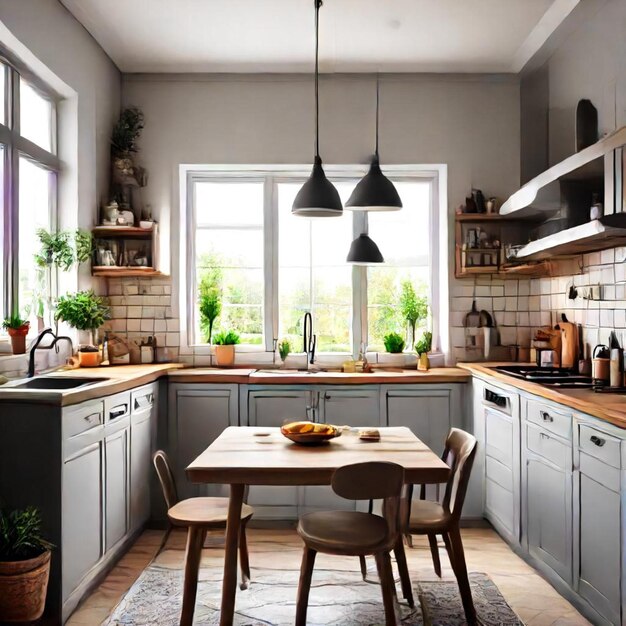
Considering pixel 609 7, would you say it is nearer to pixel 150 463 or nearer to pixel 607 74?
pixel 607 74

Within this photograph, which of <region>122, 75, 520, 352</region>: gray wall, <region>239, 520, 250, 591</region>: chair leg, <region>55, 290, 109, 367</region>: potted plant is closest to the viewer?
<region>239, 520, 250, 591</region>: chair leg

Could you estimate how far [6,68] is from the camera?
3.76m

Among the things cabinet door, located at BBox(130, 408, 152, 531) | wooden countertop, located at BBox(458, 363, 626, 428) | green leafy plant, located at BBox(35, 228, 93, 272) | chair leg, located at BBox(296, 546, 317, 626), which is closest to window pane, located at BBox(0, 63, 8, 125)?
green leafy plant, located at BBox(35, 228, 93, 272)

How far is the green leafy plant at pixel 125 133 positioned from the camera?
501 cm

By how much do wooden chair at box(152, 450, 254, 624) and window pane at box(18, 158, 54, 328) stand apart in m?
1.56

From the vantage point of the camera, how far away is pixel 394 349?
5160mm

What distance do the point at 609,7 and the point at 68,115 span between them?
11.3 feet

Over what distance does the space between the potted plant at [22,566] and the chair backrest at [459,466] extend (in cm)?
180

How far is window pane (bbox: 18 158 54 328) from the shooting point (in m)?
3.97

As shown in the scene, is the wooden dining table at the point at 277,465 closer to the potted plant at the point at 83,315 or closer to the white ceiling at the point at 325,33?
the potted plant at the point at 83,315

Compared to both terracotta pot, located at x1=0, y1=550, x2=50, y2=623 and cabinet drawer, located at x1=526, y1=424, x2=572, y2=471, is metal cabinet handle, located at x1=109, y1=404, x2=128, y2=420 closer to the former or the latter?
terracotta pot, located at x1=0, y1=550, x2=50, y2=623

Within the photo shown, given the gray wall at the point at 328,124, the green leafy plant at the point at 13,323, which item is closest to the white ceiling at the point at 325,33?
the gray wall at the point at 328,124

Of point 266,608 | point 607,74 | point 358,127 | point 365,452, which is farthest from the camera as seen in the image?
point 358,127

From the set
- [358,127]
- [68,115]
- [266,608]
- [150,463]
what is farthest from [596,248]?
[68,115]
